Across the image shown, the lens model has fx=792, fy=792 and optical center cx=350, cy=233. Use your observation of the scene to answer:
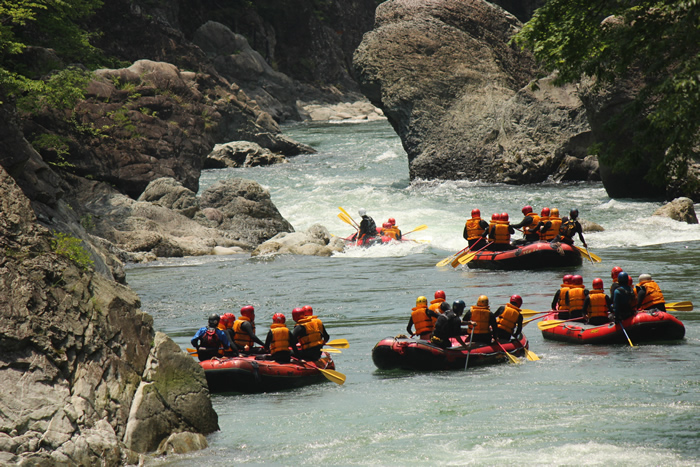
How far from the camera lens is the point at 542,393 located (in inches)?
393

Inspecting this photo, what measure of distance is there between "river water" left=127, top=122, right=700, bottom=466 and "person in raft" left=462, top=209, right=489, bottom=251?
84 centimetres

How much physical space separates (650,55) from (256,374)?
6.29m

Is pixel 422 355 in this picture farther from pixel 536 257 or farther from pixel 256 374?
pixel 536 257

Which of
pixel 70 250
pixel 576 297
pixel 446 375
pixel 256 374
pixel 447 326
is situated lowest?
pixel 446 375

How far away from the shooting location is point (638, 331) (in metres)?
12.2

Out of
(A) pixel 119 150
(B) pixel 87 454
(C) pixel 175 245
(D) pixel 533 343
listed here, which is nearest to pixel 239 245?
(C) pixel 175 245

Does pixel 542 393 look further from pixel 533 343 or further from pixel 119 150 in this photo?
pixel 119 150

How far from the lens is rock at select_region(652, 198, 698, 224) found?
77.6 ft

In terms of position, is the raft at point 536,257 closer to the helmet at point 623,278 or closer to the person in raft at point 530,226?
the person in raft at point 530,226

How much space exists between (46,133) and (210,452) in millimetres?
18937

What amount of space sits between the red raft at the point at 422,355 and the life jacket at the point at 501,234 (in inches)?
323

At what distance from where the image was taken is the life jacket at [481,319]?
1193cm

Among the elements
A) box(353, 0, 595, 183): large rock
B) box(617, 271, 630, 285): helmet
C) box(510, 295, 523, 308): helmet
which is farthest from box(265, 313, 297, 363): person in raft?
box(353, 0, 595, 183): large rock

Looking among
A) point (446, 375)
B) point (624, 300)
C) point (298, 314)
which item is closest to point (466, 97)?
point (624, 300)
